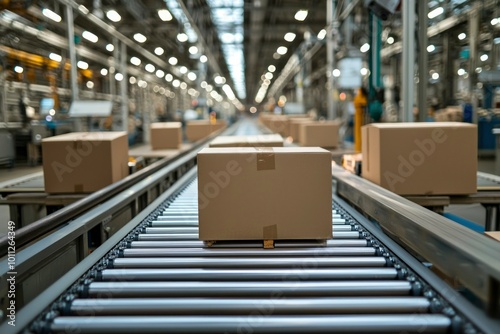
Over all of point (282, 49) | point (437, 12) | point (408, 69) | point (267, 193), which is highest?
point (282, 49)

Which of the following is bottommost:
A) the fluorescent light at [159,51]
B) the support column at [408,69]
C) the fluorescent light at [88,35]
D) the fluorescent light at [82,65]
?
the support column at [408,69]

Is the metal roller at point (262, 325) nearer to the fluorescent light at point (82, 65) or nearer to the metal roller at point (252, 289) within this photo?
the metal roller at point (252, 289)

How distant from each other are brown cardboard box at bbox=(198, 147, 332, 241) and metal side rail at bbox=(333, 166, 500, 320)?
0.41 meters

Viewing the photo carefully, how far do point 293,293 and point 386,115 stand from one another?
14.0 metres

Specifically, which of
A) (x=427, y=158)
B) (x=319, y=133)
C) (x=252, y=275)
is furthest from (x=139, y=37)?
(x=252, y=275)

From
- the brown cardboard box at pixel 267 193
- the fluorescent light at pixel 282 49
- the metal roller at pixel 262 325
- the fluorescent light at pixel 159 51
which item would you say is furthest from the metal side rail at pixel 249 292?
the fluorescent light at pixel 282 49

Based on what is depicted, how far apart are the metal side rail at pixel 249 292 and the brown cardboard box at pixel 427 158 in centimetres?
106

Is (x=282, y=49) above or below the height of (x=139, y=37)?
above

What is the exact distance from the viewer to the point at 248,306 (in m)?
1.87

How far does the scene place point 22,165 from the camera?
32.2ft

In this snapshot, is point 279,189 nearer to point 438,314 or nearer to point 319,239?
point 319,239

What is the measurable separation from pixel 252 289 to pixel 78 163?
9.11 feet

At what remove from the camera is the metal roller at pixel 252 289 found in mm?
2033

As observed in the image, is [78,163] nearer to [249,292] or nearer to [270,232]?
[270,232]
